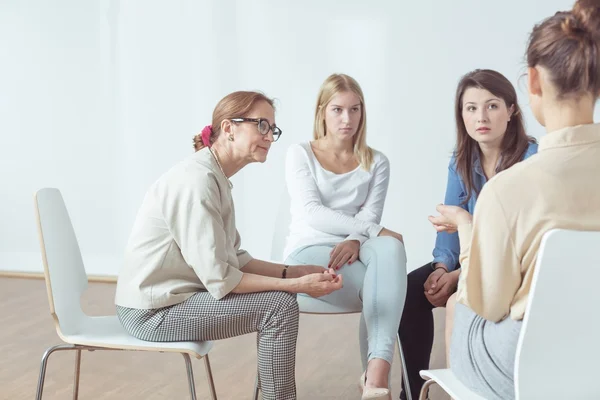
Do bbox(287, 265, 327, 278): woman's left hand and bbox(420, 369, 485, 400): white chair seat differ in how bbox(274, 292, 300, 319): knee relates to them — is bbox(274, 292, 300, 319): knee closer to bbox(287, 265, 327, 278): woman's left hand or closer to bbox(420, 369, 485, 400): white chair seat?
bbox(287, 265, 327, 278): woman's left hand

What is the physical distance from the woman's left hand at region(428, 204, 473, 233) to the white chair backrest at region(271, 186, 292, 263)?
1.02 m

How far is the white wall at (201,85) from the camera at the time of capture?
4.68 metres

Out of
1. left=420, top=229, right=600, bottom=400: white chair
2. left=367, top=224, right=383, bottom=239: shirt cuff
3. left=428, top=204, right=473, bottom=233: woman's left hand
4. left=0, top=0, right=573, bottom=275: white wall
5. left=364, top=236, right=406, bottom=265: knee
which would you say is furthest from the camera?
left=0, top=0, right=573, bottom=275: white wall

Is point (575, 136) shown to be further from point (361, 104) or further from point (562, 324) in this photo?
point (361, 104)

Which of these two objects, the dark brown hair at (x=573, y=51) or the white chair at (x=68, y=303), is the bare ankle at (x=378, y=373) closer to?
the white chair at (x=68, y=303)

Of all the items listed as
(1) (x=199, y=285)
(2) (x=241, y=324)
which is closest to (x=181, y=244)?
(1) (x=199, y=285)

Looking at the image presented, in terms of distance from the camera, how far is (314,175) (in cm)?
282

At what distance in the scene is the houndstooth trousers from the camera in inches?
80.8

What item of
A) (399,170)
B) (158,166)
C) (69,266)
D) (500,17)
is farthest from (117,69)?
(69,266)

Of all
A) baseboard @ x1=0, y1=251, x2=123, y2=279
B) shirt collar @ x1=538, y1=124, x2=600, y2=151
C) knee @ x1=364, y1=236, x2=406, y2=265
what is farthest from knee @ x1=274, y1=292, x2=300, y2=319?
baseboard @ x1=0, y1=251, x2=123, y2=279

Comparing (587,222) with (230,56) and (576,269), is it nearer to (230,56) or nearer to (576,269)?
(576,269)

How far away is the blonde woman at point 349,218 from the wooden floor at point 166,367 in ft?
1.74

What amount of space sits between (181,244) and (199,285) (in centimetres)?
14

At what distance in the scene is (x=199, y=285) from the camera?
215cm
